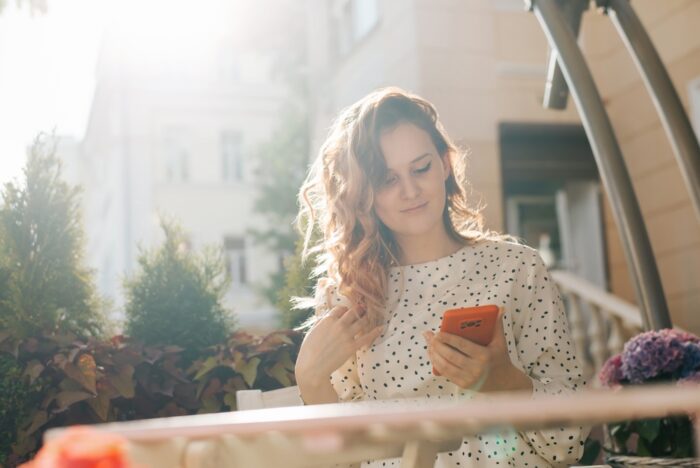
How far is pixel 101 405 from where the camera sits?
2256 millimetres

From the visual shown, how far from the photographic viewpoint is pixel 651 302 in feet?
9.05

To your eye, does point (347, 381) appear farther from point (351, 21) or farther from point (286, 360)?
point (351, 21)

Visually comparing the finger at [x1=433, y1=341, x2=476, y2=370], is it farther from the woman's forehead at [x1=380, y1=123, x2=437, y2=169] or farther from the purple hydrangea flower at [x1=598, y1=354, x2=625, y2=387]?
the purple hydrangea flower at [x1=598, y1=354, x2=625, y2=387]

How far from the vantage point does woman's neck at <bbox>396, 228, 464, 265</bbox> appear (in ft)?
7.89

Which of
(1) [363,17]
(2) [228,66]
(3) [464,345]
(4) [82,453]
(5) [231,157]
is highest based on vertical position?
(2) [228,66]

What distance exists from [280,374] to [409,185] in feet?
2.30

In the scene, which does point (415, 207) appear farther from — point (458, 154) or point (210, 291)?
point (210, 291)

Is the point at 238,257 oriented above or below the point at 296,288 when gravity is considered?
below

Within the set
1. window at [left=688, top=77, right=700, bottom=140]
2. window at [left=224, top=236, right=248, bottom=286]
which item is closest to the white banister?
window at [left=688, top=77, right=700, bottom=140]

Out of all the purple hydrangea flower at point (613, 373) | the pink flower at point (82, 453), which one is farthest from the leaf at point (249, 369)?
the pink flower at point (82, 453)

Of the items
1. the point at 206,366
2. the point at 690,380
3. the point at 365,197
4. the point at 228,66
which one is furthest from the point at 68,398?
the point at 228,66

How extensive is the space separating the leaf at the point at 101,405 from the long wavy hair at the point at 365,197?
1.97 feet

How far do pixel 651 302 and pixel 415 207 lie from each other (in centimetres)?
97

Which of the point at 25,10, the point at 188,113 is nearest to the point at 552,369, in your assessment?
the point at 25,10
